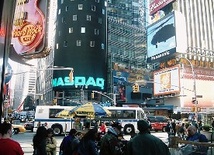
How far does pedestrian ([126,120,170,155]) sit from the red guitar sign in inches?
367

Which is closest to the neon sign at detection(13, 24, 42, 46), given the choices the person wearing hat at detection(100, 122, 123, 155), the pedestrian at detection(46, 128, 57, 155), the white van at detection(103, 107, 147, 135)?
the pedestrian at detection(46, 128, 57, 155)

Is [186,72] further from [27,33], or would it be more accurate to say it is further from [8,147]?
[8,147]

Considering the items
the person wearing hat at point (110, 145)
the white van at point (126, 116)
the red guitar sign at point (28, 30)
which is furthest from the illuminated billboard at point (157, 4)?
the person wearing hat at point (110, 145)

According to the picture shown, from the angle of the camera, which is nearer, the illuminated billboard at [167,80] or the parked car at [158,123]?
the parked car at [158,123]

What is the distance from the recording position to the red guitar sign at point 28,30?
13.3 metres

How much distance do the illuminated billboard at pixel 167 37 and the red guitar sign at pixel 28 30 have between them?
63.7 m

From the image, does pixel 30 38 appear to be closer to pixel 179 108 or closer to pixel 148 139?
pixel 148 139

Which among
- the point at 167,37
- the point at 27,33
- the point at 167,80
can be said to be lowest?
the point at 27,33

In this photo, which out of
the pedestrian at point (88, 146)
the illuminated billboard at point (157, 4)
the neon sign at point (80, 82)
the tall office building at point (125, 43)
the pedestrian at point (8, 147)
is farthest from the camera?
the illuminated billboard at point (157, 4)

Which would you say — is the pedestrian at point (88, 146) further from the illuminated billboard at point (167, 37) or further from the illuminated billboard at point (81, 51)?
the illuminated billboard at point (167, 37)

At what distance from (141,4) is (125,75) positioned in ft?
128

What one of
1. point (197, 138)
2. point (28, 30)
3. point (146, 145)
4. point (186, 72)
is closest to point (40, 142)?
point (146, 145)

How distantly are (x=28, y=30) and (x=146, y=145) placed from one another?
1007 cm

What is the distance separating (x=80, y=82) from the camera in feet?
226
